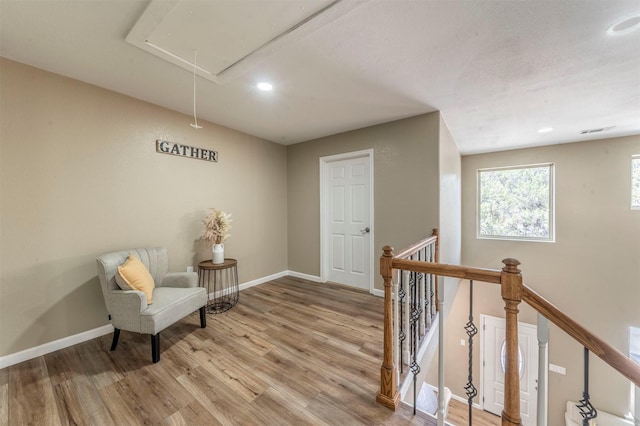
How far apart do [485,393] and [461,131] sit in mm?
4865

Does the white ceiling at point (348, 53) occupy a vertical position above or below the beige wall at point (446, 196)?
above

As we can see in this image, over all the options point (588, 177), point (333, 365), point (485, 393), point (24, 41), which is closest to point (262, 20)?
point (24, 41)

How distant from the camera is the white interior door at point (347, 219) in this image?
363 centimetres

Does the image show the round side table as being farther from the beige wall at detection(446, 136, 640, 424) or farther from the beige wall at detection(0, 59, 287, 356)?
the beige wall at detection(446, 136, 640, 424)

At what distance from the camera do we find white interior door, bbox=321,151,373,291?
363 centimetres

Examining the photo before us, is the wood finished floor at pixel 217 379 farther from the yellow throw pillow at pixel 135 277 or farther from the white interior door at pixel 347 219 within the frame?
the white interior door at pixel 347 219

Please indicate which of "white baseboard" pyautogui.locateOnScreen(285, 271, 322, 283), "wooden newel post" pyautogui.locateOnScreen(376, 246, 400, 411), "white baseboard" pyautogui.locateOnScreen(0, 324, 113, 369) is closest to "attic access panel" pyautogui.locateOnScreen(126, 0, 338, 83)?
"wooden newel post" pyautogui.locateOnScreen(376, 246, 400, 411)

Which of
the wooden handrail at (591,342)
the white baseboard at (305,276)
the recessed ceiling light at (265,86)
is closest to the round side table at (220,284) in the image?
the white baseboard at (305,276)

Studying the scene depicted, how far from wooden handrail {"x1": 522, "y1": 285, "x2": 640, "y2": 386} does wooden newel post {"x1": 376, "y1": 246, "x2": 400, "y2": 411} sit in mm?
684

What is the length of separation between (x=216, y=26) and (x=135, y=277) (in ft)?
6.78

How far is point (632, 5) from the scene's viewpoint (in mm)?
1366

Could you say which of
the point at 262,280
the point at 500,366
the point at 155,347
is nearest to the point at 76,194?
the point at 155,347

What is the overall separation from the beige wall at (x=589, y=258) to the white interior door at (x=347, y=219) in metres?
3.04

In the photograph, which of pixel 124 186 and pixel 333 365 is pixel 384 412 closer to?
pixel 333 365
